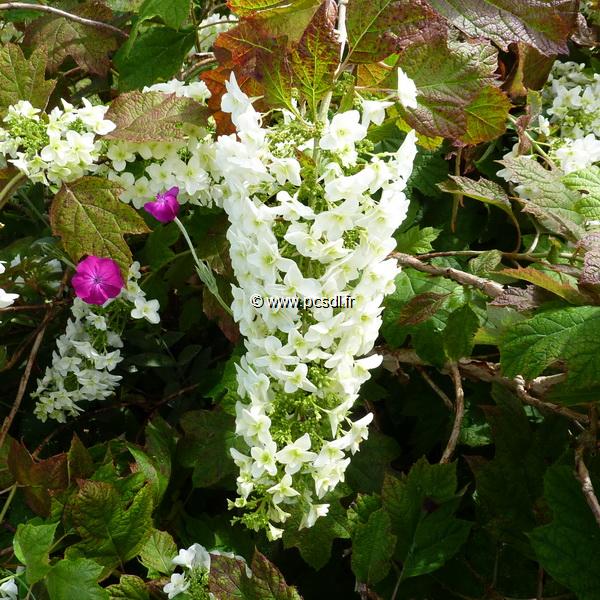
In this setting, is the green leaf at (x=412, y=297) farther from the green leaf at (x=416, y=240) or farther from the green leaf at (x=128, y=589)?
the green leaf at (x=128, y=589)

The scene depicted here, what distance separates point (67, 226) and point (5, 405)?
0.71 metres

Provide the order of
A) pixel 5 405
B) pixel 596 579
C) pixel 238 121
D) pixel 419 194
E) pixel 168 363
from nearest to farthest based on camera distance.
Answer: pixel 238 121 → pixel 596 579 → pixel 168 363 → pixel 419 194 → pixel 5 405

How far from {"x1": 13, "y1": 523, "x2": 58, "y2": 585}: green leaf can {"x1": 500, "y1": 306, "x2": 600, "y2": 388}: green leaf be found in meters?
0.75

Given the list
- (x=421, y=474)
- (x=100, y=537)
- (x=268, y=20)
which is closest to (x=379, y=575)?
(x=421, y=474)

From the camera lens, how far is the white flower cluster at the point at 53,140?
4.17ft

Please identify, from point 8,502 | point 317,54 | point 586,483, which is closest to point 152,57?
point 317,54

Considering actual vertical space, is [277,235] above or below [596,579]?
above

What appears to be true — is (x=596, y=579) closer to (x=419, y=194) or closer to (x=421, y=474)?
(x=421, y=474)

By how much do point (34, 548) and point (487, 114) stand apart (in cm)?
105

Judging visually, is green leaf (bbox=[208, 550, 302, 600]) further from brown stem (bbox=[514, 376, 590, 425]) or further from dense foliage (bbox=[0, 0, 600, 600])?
brown stem (bbox=[514, 376, 590, 425])

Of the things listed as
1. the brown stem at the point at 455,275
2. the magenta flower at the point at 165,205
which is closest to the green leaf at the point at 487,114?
the brown stem at the point at 455,275

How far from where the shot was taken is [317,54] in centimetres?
113

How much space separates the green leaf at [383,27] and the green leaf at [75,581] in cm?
92

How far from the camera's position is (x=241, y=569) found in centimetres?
121
